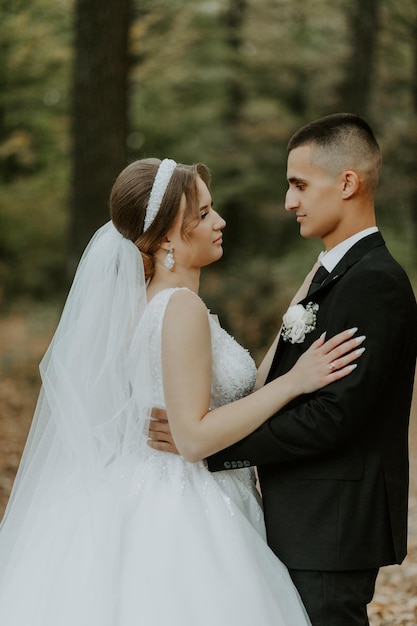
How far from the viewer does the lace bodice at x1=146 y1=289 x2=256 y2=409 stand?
130 inches

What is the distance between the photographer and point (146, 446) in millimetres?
3449

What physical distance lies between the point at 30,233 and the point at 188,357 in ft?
46.7

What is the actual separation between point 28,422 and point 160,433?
637 centimetres

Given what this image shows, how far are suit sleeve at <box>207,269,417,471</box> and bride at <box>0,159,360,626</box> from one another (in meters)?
0.06

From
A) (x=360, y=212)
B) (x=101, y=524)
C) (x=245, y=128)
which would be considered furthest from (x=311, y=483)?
(x=245, y=128)

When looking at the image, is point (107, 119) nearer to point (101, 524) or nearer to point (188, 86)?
point (101, 524)

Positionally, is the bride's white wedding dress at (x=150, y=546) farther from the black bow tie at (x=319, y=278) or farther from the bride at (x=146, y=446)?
the black bow tie at (x=319, y=278)

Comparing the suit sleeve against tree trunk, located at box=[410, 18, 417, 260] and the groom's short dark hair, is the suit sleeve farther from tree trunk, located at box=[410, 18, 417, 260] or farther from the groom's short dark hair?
tree trunk, located at box=[410, 18, 417, 260]

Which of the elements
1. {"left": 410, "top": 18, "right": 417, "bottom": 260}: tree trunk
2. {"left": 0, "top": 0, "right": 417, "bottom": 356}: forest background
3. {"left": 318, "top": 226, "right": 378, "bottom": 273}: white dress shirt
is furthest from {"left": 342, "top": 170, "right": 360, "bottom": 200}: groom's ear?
{"left": 410, "top": 18, "right": 417, "bottom": 260}: tree trunk

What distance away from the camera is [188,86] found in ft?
55.1

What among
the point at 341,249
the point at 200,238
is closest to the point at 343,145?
the point at 341,249

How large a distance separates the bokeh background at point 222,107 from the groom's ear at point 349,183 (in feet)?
32.6

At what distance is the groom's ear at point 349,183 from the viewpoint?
10.4 feet

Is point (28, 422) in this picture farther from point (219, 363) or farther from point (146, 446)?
point (219, 363)
